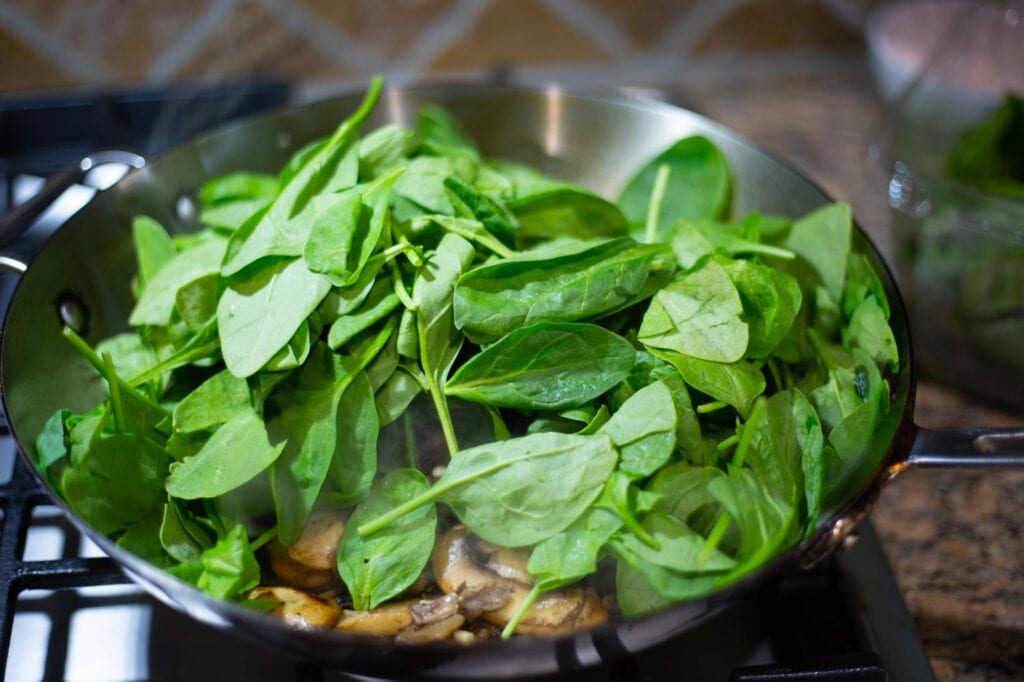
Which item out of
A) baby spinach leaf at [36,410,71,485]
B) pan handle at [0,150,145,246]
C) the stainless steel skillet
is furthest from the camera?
pan handle at [0,150,145,246]

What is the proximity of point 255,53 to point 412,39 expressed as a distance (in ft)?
0.69

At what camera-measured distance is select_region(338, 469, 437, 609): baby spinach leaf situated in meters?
0.52

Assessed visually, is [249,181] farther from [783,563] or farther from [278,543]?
[783,563]

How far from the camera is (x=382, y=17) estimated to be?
1212mm

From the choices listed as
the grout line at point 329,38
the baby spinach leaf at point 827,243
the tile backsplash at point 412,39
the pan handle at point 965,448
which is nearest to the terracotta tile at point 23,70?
the tile backsplash at point 412,39

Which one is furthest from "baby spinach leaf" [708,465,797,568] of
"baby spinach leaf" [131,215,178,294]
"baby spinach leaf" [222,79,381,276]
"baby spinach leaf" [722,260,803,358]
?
"baby spinach leaf" [131,215,178,294]

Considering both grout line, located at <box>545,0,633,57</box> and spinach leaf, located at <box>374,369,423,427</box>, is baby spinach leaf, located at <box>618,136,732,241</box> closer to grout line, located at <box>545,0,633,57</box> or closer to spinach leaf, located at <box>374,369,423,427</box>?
spinach leaf, located at <box>374,369,423,427</box>

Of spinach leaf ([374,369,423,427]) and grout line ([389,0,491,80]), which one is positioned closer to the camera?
spinach leaf ([374,369,423,427])

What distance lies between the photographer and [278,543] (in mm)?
572

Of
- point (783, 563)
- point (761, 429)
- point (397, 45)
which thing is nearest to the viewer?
point (783, 563)

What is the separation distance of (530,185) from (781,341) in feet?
0.73

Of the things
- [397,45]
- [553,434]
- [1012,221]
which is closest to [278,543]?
[553,434]

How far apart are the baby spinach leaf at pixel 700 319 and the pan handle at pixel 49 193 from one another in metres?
0.44

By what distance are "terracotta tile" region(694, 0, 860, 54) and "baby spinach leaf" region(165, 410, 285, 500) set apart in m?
0.99
